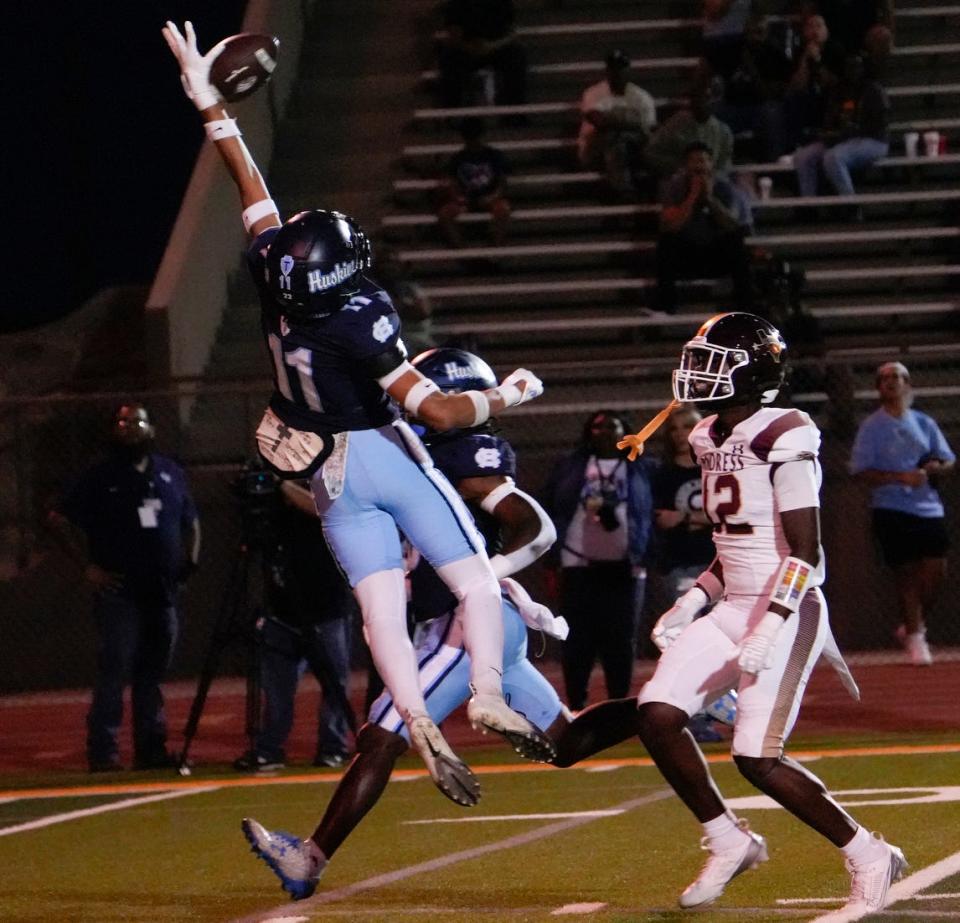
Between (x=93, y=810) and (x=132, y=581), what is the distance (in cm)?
180

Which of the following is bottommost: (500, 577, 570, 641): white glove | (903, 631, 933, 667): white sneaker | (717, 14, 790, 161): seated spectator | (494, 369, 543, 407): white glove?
(903, 631, 933, 667): white sneaker

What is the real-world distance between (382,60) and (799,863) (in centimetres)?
1267

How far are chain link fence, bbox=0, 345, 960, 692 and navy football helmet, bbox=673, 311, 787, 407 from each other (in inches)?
299

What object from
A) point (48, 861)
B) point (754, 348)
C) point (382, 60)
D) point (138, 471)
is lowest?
point (48, 861)

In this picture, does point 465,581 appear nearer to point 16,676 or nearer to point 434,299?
point 16,676

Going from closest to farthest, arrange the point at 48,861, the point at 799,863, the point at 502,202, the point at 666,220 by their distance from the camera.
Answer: the point at 799,863 → the point at 48,861 → the point at 666,220 → the point at 502,202

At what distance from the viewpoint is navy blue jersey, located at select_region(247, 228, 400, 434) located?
234 inches

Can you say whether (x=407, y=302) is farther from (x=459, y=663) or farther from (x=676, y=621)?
(x=676, y=621)

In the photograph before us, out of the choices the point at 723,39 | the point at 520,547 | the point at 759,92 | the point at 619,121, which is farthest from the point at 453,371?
the point at 723,39

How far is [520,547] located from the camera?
6465mm

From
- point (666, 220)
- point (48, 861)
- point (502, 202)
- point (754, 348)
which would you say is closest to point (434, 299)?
point (502, 202)

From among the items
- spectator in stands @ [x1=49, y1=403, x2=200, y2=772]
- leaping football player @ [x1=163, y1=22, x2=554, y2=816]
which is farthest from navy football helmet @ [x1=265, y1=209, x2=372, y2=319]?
spectator in stands @ [x1=49, y1=403, x2=200, y2=772]

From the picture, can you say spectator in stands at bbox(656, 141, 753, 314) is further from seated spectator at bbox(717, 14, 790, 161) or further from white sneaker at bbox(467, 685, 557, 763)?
white sneaker at bbox(467, 685, 557, 763)

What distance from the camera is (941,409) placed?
47.5ft
